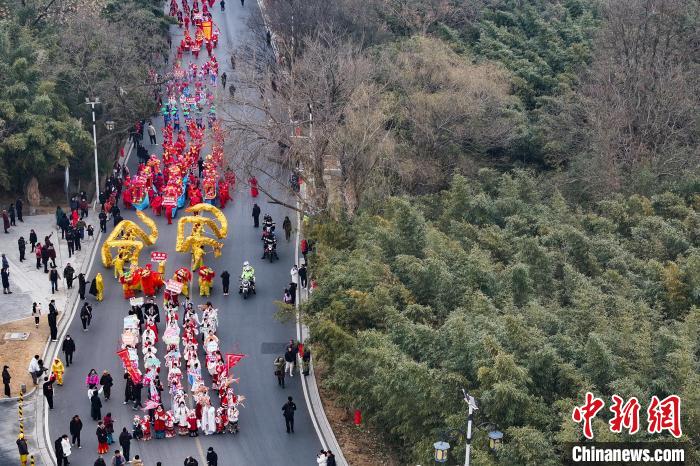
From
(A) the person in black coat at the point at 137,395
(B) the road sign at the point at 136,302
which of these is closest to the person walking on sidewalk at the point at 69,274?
(B) the road sign at the point at 136,302

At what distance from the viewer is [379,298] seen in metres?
35.0

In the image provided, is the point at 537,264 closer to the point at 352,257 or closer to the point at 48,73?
the point at 352,257

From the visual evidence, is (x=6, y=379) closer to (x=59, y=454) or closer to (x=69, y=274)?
(x=59, y=454)

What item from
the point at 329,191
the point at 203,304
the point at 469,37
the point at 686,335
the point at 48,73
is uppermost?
the point at 469,37

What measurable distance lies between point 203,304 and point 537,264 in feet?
41.9

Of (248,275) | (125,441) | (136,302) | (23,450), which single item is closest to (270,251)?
(248,275)

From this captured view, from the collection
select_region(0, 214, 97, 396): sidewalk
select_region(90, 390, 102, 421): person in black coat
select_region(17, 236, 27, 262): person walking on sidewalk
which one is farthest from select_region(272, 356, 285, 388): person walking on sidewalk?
select_region(17, 236, 27, 262): person walking on sidewalk

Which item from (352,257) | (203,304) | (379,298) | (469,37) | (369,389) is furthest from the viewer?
(469,37)

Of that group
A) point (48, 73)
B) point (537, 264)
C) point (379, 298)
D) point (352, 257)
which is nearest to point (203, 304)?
point (352, 257)

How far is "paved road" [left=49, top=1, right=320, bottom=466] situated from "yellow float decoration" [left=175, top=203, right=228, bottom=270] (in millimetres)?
557

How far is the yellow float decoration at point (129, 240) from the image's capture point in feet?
147

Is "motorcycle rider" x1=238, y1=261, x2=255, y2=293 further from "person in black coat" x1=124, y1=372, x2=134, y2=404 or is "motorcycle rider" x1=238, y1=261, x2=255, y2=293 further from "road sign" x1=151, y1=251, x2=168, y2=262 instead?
"person in black coat" x1=124, y1=372, x2=134, y2=404

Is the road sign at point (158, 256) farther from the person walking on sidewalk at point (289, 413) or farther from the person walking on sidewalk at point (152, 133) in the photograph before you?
the person walking on sidewalk at point (152, 133)

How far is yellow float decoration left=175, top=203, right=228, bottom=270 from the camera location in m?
45.6
